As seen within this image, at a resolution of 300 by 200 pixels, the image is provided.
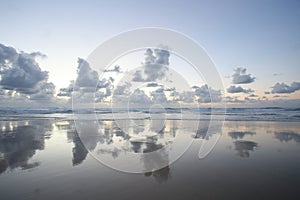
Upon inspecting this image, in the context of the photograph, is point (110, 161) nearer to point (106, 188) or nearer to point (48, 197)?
point (106, 188)

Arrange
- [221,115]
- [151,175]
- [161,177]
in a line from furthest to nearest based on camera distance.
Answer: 1. [221,115]
2. [151,175]
3. [161,177]

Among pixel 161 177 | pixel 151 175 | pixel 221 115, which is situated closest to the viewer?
pixel 161 177

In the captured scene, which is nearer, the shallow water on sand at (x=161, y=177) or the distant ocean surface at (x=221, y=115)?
the shallow water on sand at (x=161, y=177)

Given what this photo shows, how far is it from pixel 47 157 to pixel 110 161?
136 inches

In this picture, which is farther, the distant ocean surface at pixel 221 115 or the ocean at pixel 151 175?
the distant ocean surface at pixel 221 115

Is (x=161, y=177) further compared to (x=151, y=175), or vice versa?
(x=151, y=175)

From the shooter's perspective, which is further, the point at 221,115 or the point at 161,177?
the point at 221,115

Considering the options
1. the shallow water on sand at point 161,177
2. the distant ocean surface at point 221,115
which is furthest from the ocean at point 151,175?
the distant ocean surface at point 221,115

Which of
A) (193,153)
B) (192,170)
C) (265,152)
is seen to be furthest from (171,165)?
(265,152)

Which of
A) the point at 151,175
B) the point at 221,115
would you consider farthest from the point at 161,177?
the point at 221,115

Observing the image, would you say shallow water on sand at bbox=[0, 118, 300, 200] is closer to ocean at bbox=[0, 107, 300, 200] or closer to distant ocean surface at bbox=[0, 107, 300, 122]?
ocean at bbox=[0, 107, 300, 200]

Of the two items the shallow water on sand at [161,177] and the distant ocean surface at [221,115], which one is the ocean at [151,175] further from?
the distant ocean surface at [221,115]

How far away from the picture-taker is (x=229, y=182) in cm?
642

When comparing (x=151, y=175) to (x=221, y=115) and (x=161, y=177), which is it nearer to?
(x=161, y=177)
